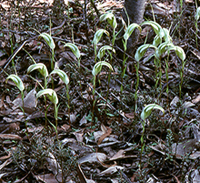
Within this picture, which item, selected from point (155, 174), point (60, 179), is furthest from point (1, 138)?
point (155, 174)

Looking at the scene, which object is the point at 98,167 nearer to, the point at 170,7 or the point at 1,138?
the point at 1,138

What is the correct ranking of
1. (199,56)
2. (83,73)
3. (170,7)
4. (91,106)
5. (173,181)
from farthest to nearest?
1. (170,7)
2. (199,56)
3. (83,73)
4. (91,106)
5. (173,181)

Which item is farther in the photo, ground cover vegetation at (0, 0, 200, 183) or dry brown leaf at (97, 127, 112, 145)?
dry brown leaf at (97, 127, 112, 145)

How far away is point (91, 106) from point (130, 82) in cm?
56

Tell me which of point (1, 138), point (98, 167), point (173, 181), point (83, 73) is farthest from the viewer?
point (83, 73)

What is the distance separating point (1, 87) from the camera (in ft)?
8.11

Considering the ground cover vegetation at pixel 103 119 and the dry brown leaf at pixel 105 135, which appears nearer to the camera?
the ground cover vegetation at pixel 103 119

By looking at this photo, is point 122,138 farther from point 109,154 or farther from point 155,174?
point 155,174

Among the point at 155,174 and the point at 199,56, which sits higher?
the point at 199,56

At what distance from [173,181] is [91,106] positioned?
0.80 meters

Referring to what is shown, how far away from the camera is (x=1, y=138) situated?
1.99 m

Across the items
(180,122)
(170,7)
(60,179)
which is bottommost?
(60,179)

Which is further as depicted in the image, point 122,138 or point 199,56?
point 199,56

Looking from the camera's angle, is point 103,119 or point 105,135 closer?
point 105,135
